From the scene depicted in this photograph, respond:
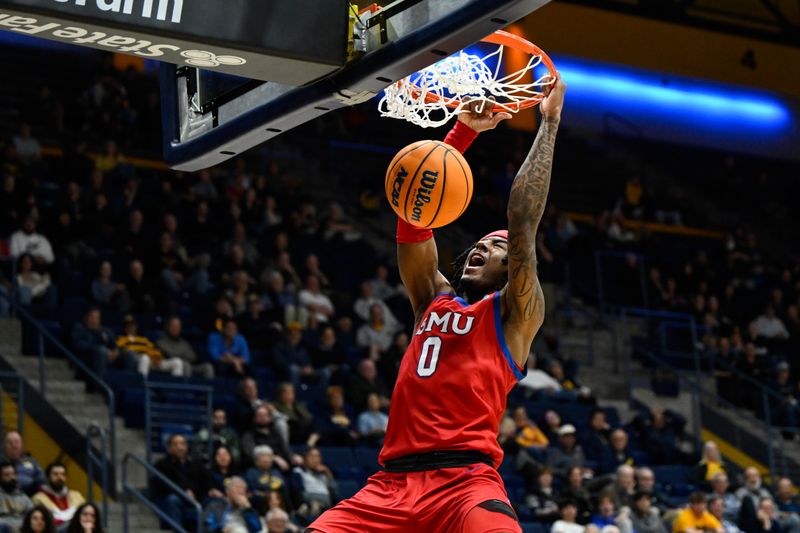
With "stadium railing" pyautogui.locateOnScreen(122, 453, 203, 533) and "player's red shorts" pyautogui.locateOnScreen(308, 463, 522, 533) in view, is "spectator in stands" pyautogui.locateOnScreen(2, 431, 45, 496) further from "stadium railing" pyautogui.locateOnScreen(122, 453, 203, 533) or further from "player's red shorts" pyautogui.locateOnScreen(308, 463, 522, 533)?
"player's red shorts" pyautogui.locateOnScreen(308, 463, 522, 533)

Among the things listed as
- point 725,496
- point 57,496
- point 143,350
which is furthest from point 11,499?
point 725,496

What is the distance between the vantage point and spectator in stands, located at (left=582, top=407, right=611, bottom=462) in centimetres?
1585

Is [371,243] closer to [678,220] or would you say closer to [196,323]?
[196,323]

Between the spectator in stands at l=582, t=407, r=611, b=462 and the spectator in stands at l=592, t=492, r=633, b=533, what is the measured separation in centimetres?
181

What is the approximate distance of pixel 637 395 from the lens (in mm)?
19812

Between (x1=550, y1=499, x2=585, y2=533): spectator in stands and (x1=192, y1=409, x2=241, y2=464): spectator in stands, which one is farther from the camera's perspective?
(x1=550, y1=499, x2=585, y2=533): spectator in stands

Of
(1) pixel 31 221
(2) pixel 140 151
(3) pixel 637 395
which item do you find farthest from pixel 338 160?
(1) pixel 31 221

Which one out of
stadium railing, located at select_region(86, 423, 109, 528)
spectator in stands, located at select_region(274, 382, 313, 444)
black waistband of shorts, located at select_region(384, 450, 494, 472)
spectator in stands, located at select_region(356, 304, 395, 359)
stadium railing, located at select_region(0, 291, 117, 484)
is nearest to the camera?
black waistband of shorts, located at select_region(384, 450, 494, 472)

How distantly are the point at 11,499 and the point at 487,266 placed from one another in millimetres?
6507

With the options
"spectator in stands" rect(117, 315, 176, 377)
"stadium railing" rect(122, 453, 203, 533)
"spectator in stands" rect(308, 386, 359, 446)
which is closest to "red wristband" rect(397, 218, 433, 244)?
"stadium railing" rect(122, 453, 203, 533)

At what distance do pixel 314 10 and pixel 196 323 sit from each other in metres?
11.3

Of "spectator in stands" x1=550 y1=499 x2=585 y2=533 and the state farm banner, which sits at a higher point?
the state farm banner

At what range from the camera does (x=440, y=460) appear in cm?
525

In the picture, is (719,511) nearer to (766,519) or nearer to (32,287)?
(766,519)
